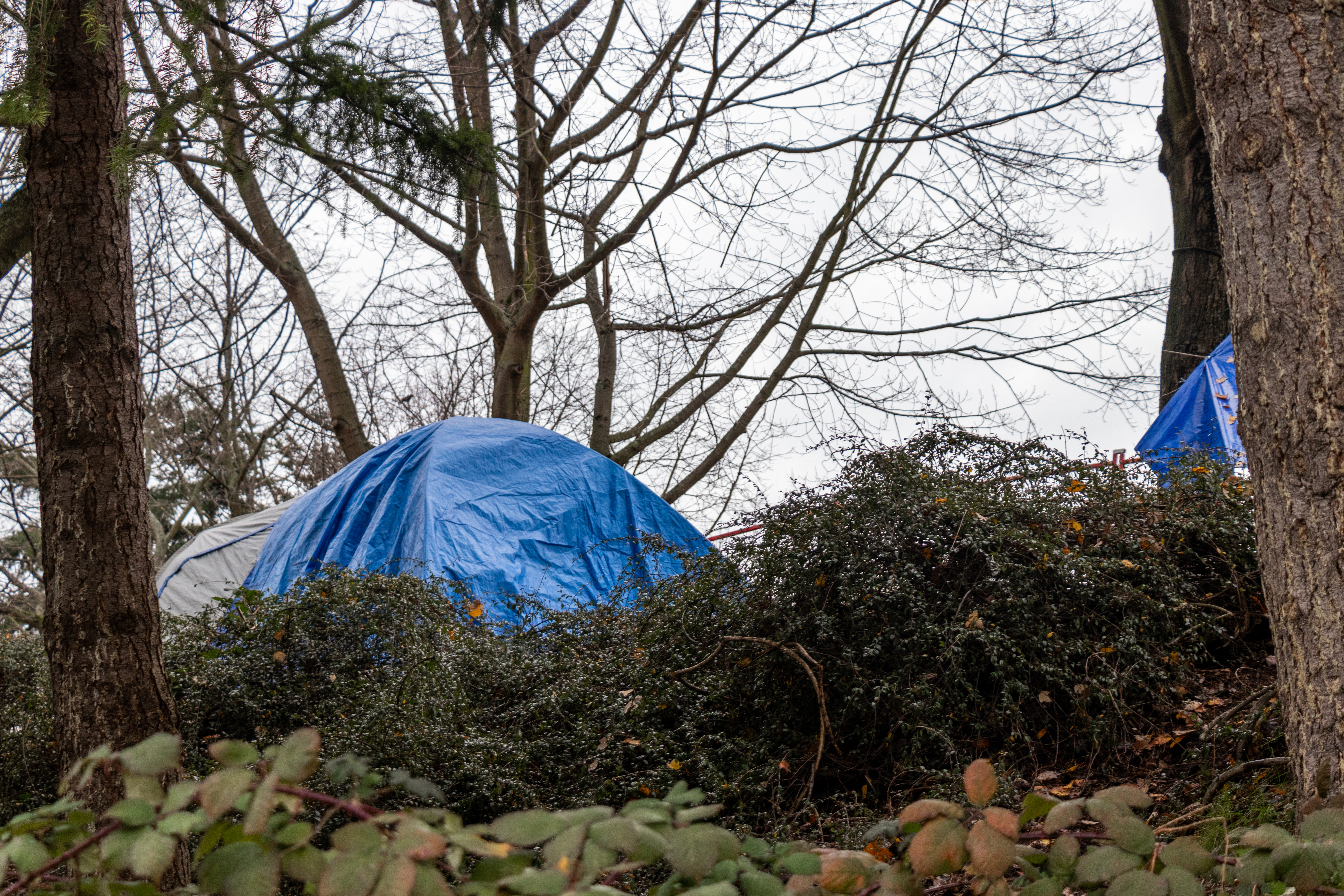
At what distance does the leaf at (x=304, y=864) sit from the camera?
899 millimetres

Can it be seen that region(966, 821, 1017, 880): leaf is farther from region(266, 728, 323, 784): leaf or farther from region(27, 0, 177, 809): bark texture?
region(27, 0, 177, 809): bark texture

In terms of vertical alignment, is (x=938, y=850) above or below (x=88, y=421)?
below

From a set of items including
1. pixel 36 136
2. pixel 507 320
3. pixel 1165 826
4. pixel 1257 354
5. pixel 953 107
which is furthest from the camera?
pixel 507 320

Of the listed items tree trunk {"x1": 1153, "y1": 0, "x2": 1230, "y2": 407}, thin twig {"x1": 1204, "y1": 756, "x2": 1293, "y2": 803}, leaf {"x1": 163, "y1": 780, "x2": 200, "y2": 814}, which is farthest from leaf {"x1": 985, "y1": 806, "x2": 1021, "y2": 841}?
tree trunk {"x1": 1153, "y1": 0, "x2": 1230, "y2": 407}

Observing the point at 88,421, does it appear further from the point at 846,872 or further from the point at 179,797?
the point at 846,872

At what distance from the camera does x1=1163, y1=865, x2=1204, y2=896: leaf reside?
106 centimetres

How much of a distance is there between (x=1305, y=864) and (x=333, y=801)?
3.57 feet

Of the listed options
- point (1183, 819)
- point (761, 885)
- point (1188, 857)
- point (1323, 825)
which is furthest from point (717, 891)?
point (1183, 819)

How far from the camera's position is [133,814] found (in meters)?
0.91

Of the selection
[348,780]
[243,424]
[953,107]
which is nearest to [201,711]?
[348,780]

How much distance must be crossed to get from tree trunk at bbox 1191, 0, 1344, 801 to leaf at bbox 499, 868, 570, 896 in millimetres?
1651

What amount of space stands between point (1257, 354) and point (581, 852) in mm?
1793

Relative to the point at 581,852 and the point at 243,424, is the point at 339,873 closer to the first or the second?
the point at 581,852

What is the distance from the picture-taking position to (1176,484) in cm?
442
